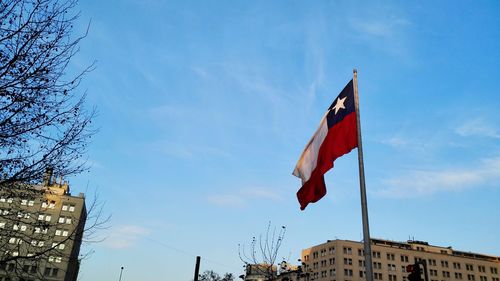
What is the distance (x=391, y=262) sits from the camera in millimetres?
116562

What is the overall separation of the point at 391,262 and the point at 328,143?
113900mm

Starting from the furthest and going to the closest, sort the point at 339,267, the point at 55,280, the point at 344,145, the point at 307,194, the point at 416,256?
1. the point at 416,256
2. the point at 339,267
3. the point at 55,280
4. the point at 307,194
5. the point at 344,145

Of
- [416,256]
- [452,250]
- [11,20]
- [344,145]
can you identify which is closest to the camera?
[11,20]

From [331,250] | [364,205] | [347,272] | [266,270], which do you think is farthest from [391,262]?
[364,205]

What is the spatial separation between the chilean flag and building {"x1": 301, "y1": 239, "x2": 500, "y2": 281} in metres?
97.0

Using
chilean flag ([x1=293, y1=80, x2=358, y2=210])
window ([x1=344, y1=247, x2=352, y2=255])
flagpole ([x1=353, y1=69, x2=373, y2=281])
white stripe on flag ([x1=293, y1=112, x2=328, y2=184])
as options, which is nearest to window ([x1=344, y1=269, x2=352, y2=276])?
window ([x1=344, y1=247, x2=352, y2=255])

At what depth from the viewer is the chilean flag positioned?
1224 cm

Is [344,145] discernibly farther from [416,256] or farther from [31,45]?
[416,256]

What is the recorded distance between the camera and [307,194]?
13.0 m

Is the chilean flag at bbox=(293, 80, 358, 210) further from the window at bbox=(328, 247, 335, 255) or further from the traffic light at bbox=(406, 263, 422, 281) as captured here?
the window at bbox=(328, 247, 335, 255)

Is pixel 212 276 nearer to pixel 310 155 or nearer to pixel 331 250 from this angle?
pixel 331 250

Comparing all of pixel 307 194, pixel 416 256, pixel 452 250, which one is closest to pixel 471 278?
pixel 452 250

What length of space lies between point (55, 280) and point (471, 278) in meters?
Result: 108

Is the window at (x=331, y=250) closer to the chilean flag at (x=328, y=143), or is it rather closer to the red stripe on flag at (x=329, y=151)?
the chilean flag at (x=328, y=143)
